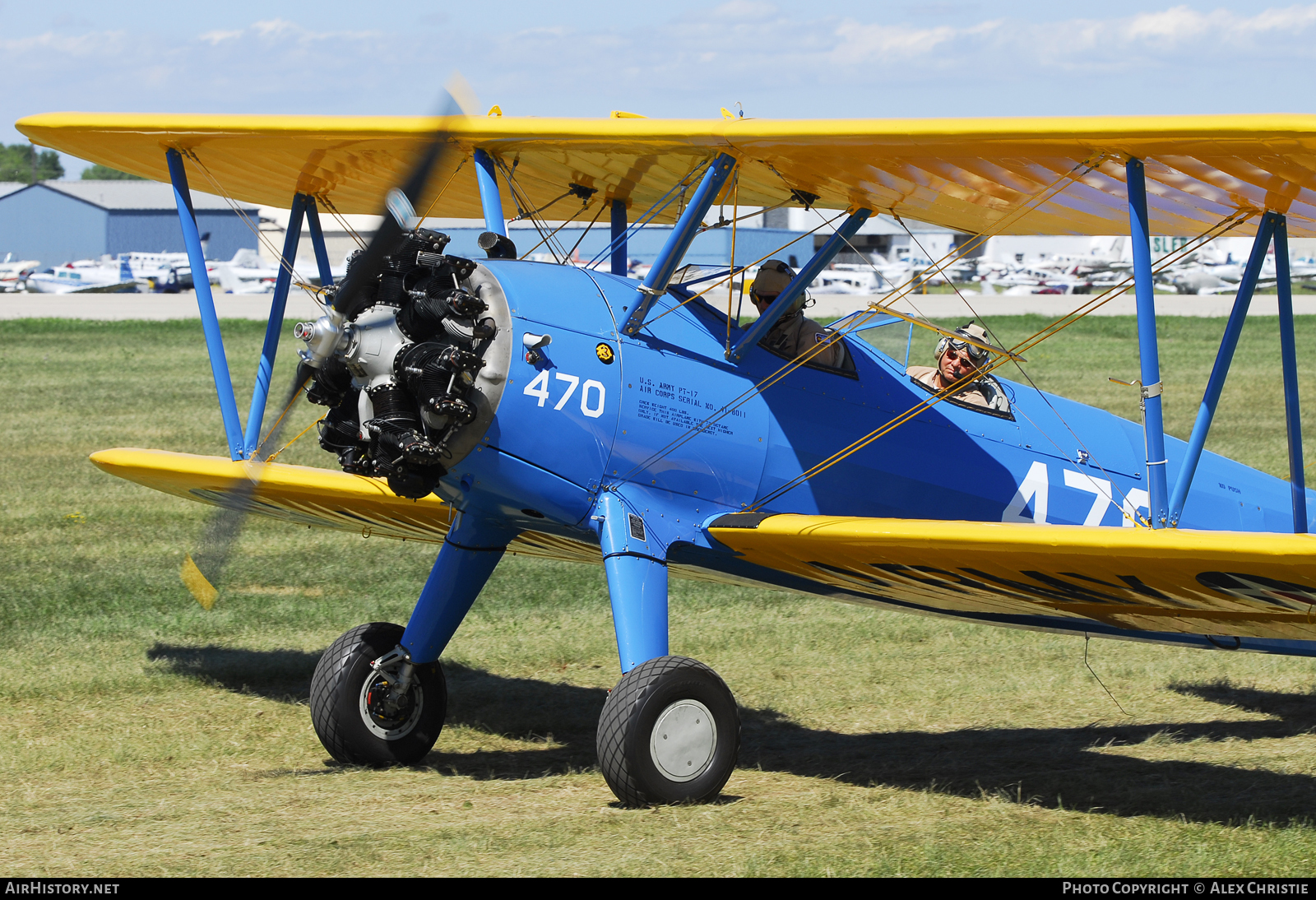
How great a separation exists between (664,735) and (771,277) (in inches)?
94.1

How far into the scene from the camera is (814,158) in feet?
20.1

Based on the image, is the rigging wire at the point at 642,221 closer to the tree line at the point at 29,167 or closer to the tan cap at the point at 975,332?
the tan cap at the point at 975,332

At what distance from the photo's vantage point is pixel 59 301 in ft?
114

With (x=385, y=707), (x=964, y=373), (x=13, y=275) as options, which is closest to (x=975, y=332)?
(x=964, y=373)

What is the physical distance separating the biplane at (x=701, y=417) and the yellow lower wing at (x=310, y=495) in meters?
0.03

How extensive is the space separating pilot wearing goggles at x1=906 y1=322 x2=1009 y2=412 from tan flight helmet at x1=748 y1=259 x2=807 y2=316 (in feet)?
2.67

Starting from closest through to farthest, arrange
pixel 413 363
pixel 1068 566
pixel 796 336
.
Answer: pixel 413 363 < pixel 1068 566 < pixel 796 336

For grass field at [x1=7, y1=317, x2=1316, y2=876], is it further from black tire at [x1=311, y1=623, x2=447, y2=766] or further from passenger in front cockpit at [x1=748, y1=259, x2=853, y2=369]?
passenger in front cockpit at [x1=748, y1=259, x2=853, y2=369]

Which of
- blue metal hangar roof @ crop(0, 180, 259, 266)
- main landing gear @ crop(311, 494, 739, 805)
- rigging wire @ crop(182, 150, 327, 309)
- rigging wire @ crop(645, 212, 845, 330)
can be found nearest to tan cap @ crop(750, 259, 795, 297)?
rigging wire @ crop(645, 212, 845, 330)

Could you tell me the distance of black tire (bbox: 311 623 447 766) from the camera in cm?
653

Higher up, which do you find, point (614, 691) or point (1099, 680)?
point (614, 691)

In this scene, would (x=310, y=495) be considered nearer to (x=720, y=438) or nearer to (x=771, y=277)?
(x=720, y=438)
